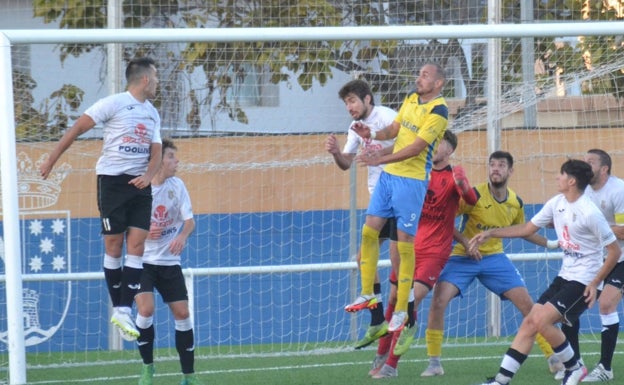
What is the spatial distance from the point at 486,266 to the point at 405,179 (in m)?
1.38

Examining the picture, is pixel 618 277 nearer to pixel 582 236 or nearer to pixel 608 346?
pixel 608 346

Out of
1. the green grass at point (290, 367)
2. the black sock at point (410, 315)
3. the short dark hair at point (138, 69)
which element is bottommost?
the green grass at point (290, 367)

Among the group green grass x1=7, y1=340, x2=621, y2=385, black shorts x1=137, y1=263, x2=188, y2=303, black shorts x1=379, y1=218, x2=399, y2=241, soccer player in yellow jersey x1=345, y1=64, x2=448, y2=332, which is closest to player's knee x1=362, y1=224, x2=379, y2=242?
soccer player in yellow jersey x1=345, y1=64, x2=448, y2=332

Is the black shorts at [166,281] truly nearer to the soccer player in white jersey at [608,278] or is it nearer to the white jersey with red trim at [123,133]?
the white jersey with red trim at [123,133]

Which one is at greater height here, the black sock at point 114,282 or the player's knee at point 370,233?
the player's knee at point 370,233

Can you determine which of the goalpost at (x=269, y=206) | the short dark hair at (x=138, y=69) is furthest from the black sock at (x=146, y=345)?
the goalpost at (x=269, y=206)

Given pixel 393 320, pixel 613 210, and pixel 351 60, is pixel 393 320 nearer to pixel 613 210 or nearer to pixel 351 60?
pixel 613 210

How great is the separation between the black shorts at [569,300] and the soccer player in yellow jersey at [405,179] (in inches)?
46.1

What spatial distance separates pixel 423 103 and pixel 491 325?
565cm

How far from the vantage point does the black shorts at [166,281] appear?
335 inches

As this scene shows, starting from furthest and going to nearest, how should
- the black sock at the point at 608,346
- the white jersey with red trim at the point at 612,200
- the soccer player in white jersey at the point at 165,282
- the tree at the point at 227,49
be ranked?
1. the tree at the point at 227,49
2. the white jersey with red trim at the point at 612,200
3. the black sock at the point at 608,346
4. the soccer player in white jersey at the point at 165,282

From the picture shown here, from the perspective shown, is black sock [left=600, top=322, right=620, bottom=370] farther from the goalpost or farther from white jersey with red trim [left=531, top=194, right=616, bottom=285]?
the goalpost

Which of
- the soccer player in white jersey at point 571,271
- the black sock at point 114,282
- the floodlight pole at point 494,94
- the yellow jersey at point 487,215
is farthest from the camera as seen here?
the floodlight pole at point 494,94

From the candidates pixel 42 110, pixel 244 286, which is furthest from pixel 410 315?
pixel 42 110
